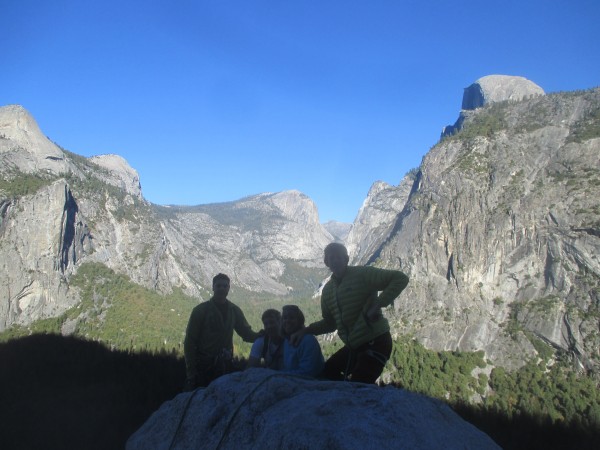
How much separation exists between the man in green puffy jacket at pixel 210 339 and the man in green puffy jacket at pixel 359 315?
220cm

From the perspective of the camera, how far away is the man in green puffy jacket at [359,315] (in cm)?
569

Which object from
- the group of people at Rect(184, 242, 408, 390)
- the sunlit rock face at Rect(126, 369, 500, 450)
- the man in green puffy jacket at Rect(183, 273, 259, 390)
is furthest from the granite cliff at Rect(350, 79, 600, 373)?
the sunlit rock face at Rect(126, 369, 500, 450)

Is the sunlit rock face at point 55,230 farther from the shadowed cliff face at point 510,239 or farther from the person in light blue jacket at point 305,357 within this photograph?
the person in light blue jacket at point 305,357

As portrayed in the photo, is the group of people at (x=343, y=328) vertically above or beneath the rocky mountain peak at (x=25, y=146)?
beneath

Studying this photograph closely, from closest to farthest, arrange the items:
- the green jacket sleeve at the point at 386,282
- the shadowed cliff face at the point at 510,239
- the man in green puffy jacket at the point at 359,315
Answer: the green jacket sleeve at the point at 386,282, the man in green puffy jacket at the point at 359,315, the shadowed cliff face at the point at 510,239

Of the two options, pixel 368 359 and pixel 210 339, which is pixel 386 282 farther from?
pixel 210 339

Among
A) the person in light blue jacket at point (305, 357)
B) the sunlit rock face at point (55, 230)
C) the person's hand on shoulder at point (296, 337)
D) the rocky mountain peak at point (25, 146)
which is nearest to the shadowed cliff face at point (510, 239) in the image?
the sunlit rock face at point (55, 230)

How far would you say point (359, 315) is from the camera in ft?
19.3

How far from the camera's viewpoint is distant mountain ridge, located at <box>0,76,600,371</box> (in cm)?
10094

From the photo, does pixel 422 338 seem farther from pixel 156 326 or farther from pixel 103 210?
pixel 103 210

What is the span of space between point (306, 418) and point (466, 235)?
134 metres

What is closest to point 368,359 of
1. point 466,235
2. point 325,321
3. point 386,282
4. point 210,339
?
point 325,321

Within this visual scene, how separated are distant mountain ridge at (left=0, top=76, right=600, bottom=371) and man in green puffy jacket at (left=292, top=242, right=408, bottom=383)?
349ft

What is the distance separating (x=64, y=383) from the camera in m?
9.32
